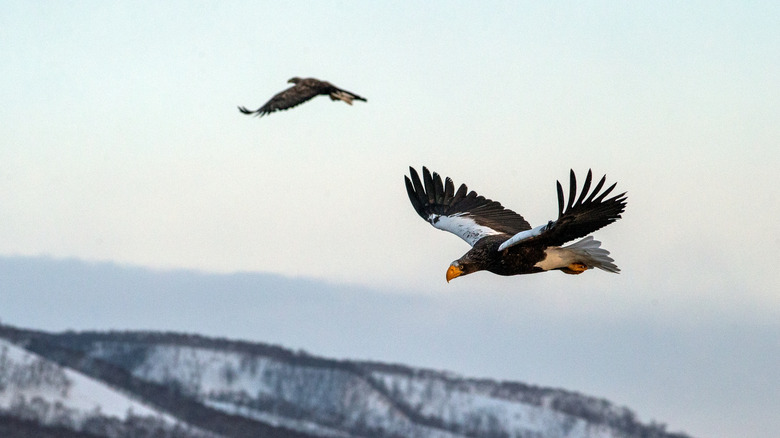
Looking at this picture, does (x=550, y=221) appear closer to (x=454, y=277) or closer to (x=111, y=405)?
(x=454, y=277)

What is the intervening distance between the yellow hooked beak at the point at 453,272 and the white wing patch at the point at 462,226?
4.14 feet

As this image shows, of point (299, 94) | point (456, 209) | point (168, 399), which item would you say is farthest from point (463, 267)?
point (168, 399)

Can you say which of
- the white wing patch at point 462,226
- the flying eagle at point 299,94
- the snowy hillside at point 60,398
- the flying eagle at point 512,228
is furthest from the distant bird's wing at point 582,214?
the snowy hillside at point 60,398

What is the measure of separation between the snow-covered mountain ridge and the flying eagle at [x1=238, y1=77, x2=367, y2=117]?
400 feet

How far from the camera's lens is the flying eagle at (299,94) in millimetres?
22922

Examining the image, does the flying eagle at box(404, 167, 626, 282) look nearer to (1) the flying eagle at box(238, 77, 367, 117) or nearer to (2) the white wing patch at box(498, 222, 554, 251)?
(2) the white wing patch at box(498, 222, 554, 251)

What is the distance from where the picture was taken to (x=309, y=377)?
562ft

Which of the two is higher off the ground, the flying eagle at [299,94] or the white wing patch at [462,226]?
the flying eagle at [299,94]

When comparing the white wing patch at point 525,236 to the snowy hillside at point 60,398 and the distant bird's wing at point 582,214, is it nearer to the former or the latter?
the distant bird's wing at point 582,214

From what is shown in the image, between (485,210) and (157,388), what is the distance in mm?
143747

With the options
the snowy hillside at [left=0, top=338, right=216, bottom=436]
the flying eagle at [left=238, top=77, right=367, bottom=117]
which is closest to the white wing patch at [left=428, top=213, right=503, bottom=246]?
the flying eagle at [left=238, top=77, right=367, bottom=117]

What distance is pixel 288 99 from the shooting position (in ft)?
77.7

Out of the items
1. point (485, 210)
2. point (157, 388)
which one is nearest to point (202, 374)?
point (157, 388)

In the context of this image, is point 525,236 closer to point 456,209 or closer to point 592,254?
point 592,254
